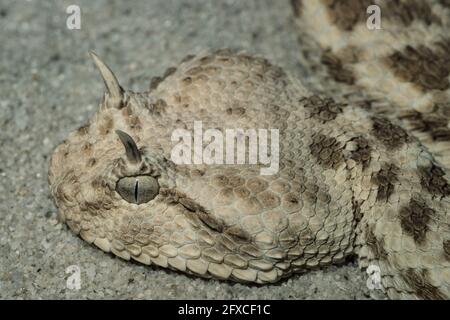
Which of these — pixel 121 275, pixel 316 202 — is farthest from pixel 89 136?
pixel 316 202

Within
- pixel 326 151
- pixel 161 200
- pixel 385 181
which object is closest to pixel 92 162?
pixel 161 200

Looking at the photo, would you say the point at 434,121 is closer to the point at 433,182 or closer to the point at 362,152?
the point at 433,182

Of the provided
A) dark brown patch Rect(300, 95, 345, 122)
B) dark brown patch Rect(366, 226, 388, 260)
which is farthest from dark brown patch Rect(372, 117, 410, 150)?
dark brown patch Rect(366, 226, 388, 260)

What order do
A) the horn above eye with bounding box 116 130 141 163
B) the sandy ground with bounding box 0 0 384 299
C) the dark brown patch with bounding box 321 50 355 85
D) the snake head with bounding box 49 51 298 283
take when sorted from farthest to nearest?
the dark brown patch with bounding box 321 50 355 85 < the sandy ground with bounding box 0 0 384 299 < the snake head with bounding box 49 51 298 283 < the horn above eye with bounding box 116 130 141 163

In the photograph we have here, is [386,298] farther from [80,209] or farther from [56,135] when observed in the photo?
[56,135]

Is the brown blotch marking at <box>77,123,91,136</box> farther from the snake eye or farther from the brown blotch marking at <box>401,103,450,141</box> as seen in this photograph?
the brown blotch marking at <box>401,103,450,141</box>
